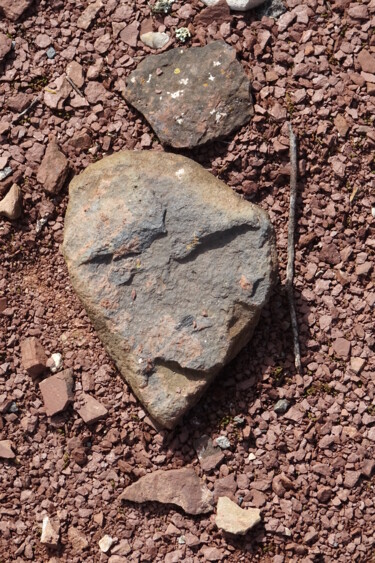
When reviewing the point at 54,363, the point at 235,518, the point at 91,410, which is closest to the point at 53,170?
the point at 54,363

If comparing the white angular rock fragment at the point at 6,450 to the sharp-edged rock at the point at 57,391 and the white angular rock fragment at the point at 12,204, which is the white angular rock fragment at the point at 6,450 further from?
the white angular rock fragment at the point at 12,204

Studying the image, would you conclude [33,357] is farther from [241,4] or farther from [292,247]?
[241,4]

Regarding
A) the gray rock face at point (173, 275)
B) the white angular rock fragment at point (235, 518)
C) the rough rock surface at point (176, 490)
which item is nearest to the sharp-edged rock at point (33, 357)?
the gray rock face at point (173, 275)

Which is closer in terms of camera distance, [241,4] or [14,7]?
[241,4]

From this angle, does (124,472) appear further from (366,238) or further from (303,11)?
(303,11)

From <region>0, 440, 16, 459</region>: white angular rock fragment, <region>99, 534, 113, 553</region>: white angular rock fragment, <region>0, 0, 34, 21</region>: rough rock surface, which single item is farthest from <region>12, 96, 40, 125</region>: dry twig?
<region>99, 534, 113, 553</region>: white angular rock fragment
